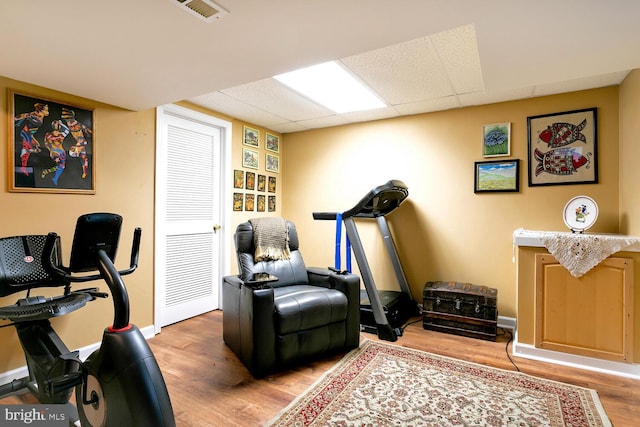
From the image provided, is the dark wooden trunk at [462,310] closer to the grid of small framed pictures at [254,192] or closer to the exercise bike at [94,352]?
the grid of small framed pictures at [254,192]

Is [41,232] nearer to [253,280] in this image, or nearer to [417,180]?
[253,280]

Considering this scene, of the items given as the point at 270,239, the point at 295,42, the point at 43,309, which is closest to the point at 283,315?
the point at 270,239

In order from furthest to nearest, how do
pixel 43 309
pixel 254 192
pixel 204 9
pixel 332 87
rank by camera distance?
pixel 254 192 < pixel 332 87 < pixel 43 309 < pixel 204 9

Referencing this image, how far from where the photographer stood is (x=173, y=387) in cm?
217

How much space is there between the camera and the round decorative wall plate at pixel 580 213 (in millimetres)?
2701

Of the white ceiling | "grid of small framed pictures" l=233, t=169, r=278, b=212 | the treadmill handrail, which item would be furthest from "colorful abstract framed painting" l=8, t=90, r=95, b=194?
the treadmill handrail

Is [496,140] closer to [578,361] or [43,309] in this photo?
[578,361]

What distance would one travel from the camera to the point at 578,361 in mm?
2490

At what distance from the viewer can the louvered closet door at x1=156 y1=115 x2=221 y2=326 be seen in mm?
3297

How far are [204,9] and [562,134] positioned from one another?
126 inches

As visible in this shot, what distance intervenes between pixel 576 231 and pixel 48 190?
4145 mm

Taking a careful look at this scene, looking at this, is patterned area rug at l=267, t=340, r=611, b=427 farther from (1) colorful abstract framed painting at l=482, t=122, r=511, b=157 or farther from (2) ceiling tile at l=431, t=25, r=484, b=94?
(2) ceiling tile at l=431, t=25, r=484, b=94

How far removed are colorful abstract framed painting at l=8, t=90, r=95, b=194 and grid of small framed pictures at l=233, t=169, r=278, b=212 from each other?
5.15 ft

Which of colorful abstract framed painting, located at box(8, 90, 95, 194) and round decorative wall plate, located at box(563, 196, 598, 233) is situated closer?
colorful abstract framed painting, located at box(8, 90, 95, 194)
